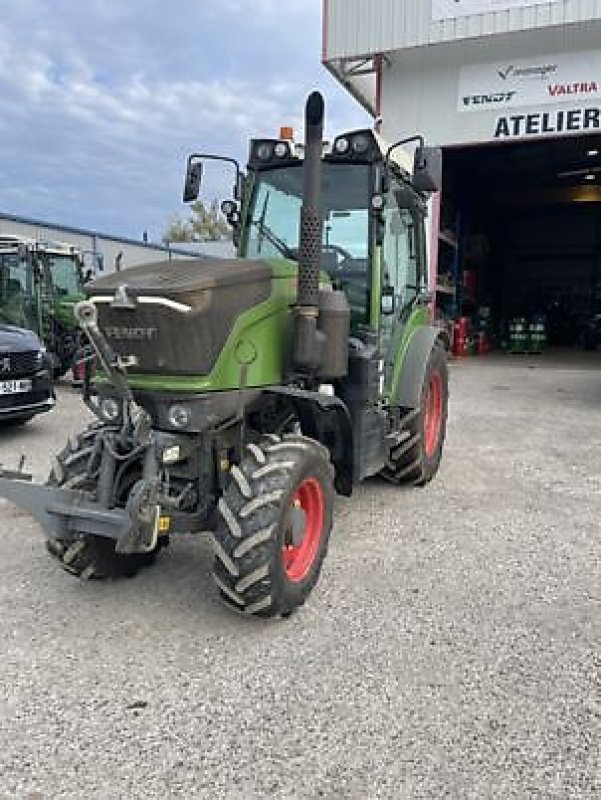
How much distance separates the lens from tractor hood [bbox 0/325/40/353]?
6773 millimetres

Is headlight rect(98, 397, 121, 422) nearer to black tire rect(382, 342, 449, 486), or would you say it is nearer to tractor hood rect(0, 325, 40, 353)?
black tire rect(382, 342, 449, 486)

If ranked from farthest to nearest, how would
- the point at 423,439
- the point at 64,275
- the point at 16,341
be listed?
the point at 64,275, the point at 16,341, the point at 423,439

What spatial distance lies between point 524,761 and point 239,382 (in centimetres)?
191

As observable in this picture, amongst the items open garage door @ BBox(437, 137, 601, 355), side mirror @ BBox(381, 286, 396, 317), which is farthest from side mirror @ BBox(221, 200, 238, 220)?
open garage door @ BBox(437, 137, 601, 355)

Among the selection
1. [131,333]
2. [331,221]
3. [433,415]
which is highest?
[331,221]

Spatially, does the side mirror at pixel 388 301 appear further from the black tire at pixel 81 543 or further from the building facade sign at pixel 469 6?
the building facade sign at pixel 469 6

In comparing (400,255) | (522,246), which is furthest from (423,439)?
(522,246)

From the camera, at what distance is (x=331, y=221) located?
4.43 m

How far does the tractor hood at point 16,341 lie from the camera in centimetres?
677

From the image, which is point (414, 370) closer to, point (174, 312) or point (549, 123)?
point (174, 312)

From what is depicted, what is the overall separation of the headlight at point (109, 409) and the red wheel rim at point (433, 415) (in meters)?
2.81

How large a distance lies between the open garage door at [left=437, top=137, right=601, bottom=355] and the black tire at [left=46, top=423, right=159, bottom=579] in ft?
44.6

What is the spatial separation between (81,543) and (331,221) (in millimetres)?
2388

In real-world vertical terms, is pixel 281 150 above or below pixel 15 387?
above
